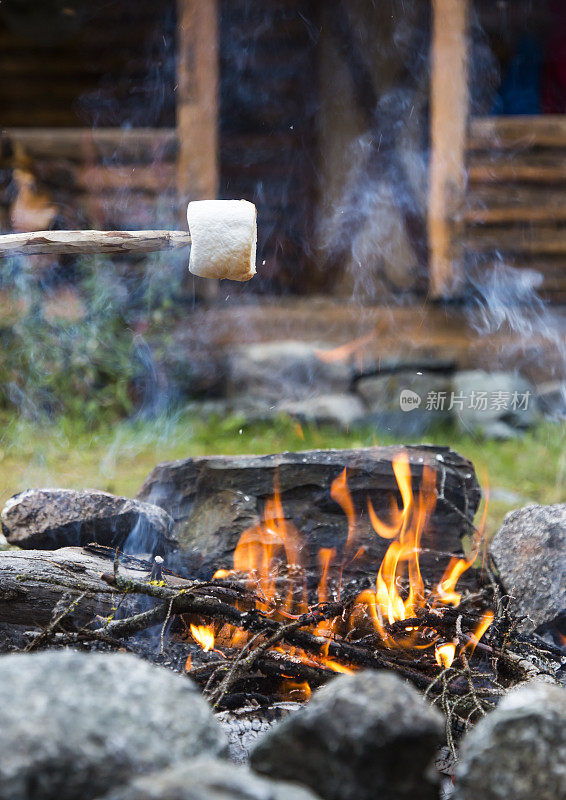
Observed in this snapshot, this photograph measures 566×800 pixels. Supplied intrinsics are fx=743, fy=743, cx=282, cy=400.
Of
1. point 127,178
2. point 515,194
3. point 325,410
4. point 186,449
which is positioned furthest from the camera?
point 515,194

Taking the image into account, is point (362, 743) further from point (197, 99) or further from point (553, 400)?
point (197, 99)

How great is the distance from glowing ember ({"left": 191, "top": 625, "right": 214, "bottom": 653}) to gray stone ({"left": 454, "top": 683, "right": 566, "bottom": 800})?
1.06 metres

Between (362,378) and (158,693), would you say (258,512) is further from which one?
(362,378)

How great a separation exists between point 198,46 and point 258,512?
4.35 meters

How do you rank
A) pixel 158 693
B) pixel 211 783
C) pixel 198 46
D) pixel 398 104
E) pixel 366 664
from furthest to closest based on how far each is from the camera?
pixel 398 104, pixel 198 46, pixel 366 664, pixel 158 693, pixel 211 783

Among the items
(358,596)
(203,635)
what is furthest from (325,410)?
(203,635)

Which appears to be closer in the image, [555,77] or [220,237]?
[220,237]

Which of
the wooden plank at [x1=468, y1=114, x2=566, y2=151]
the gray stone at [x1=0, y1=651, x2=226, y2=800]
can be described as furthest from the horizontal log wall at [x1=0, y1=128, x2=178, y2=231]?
the gray stone at [x1=0, y1=651, x2=226, y2=800]

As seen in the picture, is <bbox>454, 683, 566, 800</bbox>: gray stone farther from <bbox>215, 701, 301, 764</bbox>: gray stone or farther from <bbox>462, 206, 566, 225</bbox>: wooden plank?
<bbox>462, 206, 566, 225</bbox>: wooden plank

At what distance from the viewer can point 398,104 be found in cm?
725

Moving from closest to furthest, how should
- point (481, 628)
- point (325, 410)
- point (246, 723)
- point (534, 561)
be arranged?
point (246, 723)
point (481, 628)
point (534, 561)
point (325, 410)

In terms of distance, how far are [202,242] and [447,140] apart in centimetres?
439

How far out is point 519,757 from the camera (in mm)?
1262

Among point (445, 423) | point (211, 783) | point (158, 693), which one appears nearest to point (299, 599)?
point (158, 693)
